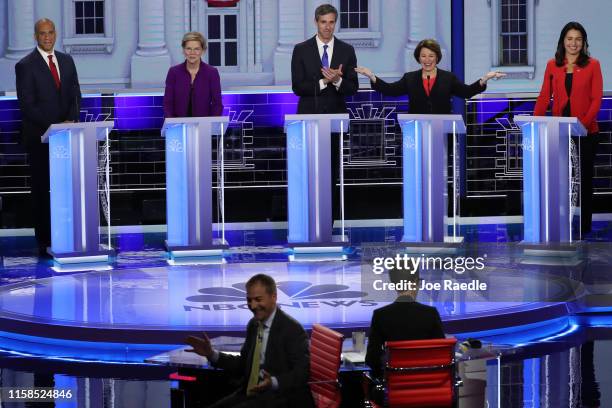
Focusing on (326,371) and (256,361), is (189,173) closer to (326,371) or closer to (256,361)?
(256,361)

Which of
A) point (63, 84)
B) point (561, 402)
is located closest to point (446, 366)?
point (561, 402)

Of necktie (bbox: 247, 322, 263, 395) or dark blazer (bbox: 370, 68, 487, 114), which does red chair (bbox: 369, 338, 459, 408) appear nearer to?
necktie (bbox: 247, 322, 263, 395)

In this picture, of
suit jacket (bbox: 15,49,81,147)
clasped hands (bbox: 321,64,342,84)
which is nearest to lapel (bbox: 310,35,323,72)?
clasped hands (bbox: 321,64,342,84)

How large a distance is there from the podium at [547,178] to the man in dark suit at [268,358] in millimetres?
3904

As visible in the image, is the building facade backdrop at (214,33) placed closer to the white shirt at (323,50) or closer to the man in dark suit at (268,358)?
the white shirt at (323,50)

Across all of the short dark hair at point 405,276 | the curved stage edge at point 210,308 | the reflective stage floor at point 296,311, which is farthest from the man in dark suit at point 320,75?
the short dark hair at point 405,276

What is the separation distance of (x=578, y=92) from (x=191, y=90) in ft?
8.49

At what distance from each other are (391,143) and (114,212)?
8.53ft

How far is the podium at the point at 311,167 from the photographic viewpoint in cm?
881

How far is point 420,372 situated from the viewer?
4781mm

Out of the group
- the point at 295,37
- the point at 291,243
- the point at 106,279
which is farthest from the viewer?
the point at 295,37

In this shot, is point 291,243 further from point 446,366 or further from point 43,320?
point 446,366

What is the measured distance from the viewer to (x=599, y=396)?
5.66 m

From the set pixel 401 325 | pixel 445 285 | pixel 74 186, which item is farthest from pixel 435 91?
pixel 401 325
